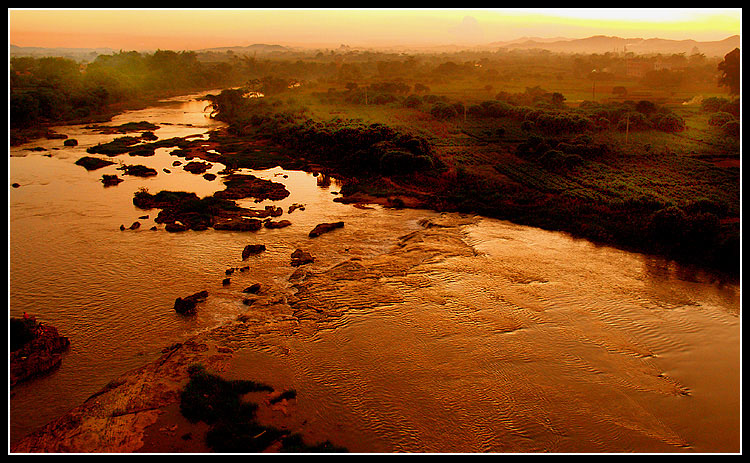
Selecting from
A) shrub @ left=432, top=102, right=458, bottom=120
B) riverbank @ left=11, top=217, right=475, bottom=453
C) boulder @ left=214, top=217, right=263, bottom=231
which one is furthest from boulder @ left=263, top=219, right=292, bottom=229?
shrub @ left=432, top=102, right=458, bottom=120

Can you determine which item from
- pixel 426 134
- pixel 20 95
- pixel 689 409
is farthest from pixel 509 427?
pixel 20 95

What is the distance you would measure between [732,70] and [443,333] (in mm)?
31825

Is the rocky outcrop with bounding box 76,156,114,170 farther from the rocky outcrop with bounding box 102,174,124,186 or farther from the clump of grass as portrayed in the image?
the clump of grass

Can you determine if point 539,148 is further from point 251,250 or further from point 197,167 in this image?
point 197,167

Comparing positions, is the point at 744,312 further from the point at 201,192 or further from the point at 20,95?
the point at 20,95

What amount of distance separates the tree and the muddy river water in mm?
24209

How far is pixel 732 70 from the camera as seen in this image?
31719 millimetres

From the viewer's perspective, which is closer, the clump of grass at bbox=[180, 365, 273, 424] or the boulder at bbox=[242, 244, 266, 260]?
the clump of grass at bbox=[180, 365, 273, 424]

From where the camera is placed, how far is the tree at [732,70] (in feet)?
102

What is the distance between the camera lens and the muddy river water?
8.48m

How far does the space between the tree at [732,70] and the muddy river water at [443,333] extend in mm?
24209

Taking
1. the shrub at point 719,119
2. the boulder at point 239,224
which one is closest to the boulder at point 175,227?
the boulder at point 239,224

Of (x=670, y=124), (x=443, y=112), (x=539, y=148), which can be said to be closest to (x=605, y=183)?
(x=539, y=148)

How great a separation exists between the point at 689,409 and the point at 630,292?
4.26 metres
